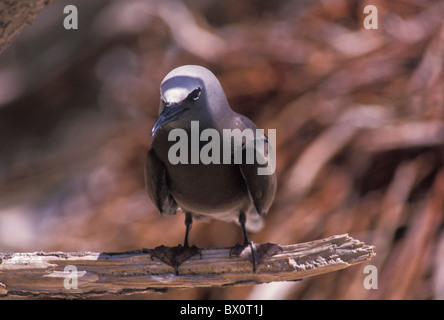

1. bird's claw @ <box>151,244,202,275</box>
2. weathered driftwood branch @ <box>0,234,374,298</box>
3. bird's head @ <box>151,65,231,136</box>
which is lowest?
weathered driftwood branch @ <box>0,234,374,298</box>

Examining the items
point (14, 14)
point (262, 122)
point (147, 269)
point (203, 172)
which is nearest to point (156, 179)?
point (203, 172)

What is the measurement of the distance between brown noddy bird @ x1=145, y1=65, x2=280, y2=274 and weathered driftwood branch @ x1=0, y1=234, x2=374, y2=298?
0.15 ft

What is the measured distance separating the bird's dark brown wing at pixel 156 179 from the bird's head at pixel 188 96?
0.30 meters

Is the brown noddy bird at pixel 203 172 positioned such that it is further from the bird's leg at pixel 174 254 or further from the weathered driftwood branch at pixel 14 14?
the weathered driftwood branch at pixel 14 14

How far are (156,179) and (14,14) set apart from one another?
0.78 meters

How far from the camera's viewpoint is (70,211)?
4.55 metres

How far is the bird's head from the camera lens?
6.29 ft

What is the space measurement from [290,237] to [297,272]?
1663mm

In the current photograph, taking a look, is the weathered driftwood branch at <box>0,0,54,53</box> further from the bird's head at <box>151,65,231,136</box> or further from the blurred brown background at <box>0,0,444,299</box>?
the blurred brown background at <box>0,0,444,299</box>

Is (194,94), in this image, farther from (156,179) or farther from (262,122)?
(262,122)

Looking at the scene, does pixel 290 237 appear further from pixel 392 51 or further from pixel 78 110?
pixel 78 110

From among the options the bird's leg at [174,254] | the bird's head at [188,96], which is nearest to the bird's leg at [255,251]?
the bird's leg at [174,254]

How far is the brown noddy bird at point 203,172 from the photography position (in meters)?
2.04

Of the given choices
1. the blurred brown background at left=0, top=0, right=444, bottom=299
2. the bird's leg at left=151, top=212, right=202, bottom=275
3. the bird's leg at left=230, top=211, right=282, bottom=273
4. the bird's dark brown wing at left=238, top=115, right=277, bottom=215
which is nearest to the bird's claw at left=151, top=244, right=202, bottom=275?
the bird's leg at left=151, top=212, right=202, bottom=275
